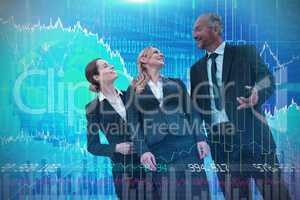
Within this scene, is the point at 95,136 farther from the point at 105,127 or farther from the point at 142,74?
the point at 142,74

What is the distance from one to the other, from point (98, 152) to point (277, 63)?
4.13 ft

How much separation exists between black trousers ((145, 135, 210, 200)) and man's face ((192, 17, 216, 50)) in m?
0.60

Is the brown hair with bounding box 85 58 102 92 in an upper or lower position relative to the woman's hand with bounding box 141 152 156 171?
upper

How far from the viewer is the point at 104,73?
8.46ft

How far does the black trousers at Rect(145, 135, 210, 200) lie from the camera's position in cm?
258

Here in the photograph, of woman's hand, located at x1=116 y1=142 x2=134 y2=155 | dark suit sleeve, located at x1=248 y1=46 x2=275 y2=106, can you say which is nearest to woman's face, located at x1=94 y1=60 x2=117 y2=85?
woman's hand, located at x1=116 y1=142 x2=134 y2=155

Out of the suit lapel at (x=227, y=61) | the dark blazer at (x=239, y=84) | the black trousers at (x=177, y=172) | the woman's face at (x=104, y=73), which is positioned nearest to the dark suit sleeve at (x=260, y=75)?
the dark blazer at (x=239, y=84)

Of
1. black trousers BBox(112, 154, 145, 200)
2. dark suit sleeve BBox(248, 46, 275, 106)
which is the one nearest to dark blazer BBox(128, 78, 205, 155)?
black trousers BBox(112, 154, 145, 200)

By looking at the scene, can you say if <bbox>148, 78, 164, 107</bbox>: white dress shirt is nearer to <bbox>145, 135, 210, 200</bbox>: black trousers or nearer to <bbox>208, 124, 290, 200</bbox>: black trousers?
<bbox>145, 135, 210, 200</bbox>: black trousers

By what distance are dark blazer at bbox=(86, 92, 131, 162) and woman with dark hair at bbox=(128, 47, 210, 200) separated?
74 millimetres

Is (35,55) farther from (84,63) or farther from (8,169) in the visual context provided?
(8,169)

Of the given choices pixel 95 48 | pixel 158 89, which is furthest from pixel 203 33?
pixel 95 48

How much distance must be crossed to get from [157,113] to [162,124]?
0.25ft

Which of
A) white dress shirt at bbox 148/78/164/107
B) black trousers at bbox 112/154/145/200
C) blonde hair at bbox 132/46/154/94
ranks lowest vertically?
black trousers at bbox 112/154/145/200
